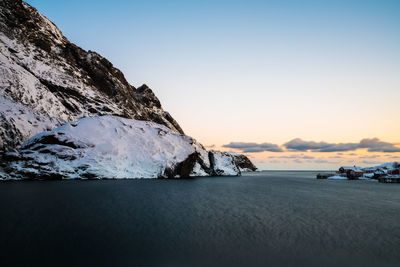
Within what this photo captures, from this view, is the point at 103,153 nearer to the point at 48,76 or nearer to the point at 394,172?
the point at 48,76

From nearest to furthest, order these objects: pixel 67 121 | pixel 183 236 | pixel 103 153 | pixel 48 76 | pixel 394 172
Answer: pixel 183 236 < pixel 103 153 < pixel 67 121 < pixel 48 76 < pixel 394 172

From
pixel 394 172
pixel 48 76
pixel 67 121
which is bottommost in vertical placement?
pixel 394 172

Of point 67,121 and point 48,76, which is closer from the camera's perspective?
point 67,121

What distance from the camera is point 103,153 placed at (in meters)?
48.8

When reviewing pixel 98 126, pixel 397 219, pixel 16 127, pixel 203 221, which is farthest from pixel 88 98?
pixel 397 219

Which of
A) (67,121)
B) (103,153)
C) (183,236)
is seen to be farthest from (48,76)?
(183,236)

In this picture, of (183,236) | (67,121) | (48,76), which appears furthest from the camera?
(48,76)

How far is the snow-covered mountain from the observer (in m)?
44.0

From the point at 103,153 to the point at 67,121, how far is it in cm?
2693

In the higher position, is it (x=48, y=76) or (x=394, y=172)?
(x=48, y=76)

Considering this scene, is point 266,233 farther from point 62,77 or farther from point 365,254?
point 62,77

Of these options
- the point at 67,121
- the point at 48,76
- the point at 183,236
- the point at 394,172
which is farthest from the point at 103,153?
the point at 394,172

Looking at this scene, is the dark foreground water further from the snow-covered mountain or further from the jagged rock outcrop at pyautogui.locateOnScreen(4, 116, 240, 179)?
the snow-covered mountain

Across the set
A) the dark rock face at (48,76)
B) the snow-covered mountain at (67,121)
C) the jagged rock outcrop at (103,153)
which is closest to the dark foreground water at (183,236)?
the jagged rock outcrop at (103,153)
